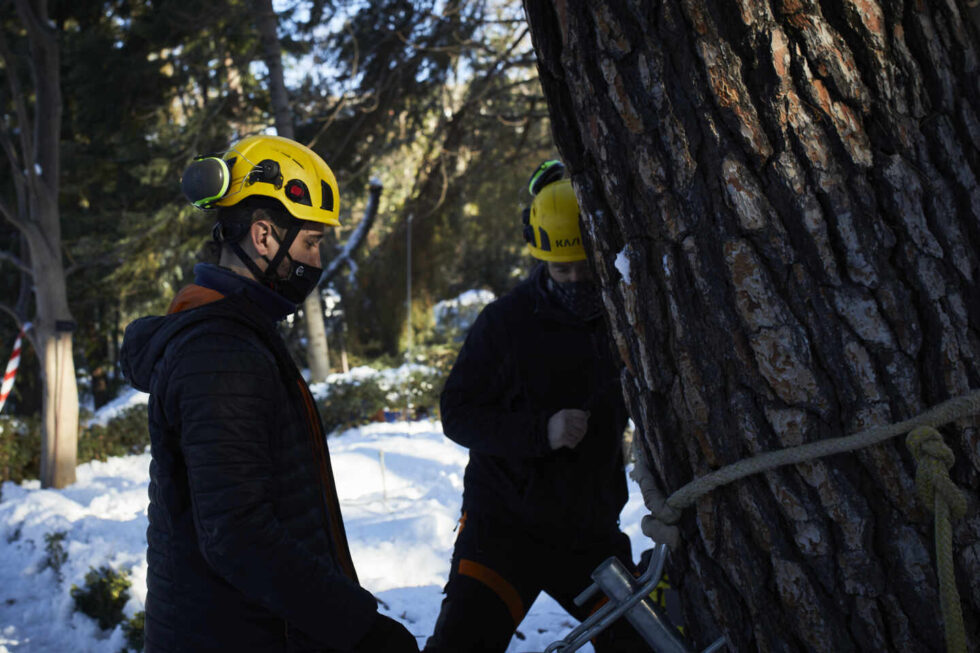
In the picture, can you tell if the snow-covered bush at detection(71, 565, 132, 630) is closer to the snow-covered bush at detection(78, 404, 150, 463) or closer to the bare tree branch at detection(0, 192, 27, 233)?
the bare tree branch at detection(0, 192, 27, 233)

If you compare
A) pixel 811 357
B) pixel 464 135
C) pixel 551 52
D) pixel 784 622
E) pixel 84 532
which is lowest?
pixel 84 532

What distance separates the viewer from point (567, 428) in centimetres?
259

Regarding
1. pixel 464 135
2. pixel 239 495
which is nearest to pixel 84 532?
pixel 239 495

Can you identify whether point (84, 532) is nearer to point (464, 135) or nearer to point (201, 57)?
point (464, 135)

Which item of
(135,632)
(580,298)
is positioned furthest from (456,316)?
(580,298)

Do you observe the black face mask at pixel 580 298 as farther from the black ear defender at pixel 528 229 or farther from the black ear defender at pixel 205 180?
the black ear defender at pixel 205 180

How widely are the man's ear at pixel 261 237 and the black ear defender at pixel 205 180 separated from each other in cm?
12

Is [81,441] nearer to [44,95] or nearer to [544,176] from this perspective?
[44,95]

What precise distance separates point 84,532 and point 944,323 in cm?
646

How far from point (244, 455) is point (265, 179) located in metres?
0.76

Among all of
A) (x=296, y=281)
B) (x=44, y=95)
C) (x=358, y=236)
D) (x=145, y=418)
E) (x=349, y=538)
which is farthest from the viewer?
(x=358, y=236)

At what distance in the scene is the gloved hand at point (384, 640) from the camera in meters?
1.73

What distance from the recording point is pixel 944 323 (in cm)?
127

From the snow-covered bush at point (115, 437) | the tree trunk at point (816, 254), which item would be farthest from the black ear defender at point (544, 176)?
the snow-covered bush at point (115, 437)
